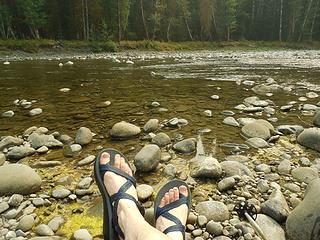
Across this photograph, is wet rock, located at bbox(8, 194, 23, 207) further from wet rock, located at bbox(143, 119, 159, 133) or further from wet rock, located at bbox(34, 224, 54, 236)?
wet rock, located at bbox(143, 119, 159, 133)

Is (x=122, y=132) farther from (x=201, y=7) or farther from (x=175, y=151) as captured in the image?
(x=201, y=7)

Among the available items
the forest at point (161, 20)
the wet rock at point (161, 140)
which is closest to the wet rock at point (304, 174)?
the wet rock at point (161, 140)

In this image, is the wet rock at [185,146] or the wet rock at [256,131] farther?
the wet rock at [256,131]

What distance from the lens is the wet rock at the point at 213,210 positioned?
2420 mm

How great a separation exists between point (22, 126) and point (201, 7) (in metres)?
37.9

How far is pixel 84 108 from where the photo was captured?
19.1 feet

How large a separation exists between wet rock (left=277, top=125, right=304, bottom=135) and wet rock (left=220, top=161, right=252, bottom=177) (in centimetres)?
153

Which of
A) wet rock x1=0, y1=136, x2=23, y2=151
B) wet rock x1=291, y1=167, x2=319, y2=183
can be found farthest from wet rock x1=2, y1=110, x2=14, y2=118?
wet rock x1=291, y1=167, x2=319, y2=183

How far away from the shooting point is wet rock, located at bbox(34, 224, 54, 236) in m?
2.26

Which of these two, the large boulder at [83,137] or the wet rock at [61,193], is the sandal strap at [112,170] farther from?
the large boulder at [83,137]

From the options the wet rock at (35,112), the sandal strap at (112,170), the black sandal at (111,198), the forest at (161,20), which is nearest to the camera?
the black sandal at (111,198)

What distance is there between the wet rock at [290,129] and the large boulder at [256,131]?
309mm

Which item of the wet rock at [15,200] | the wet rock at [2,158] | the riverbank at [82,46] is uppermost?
the riverbank at [82,46]

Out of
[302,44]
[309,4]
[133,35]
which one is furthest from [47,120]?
[309,4]
